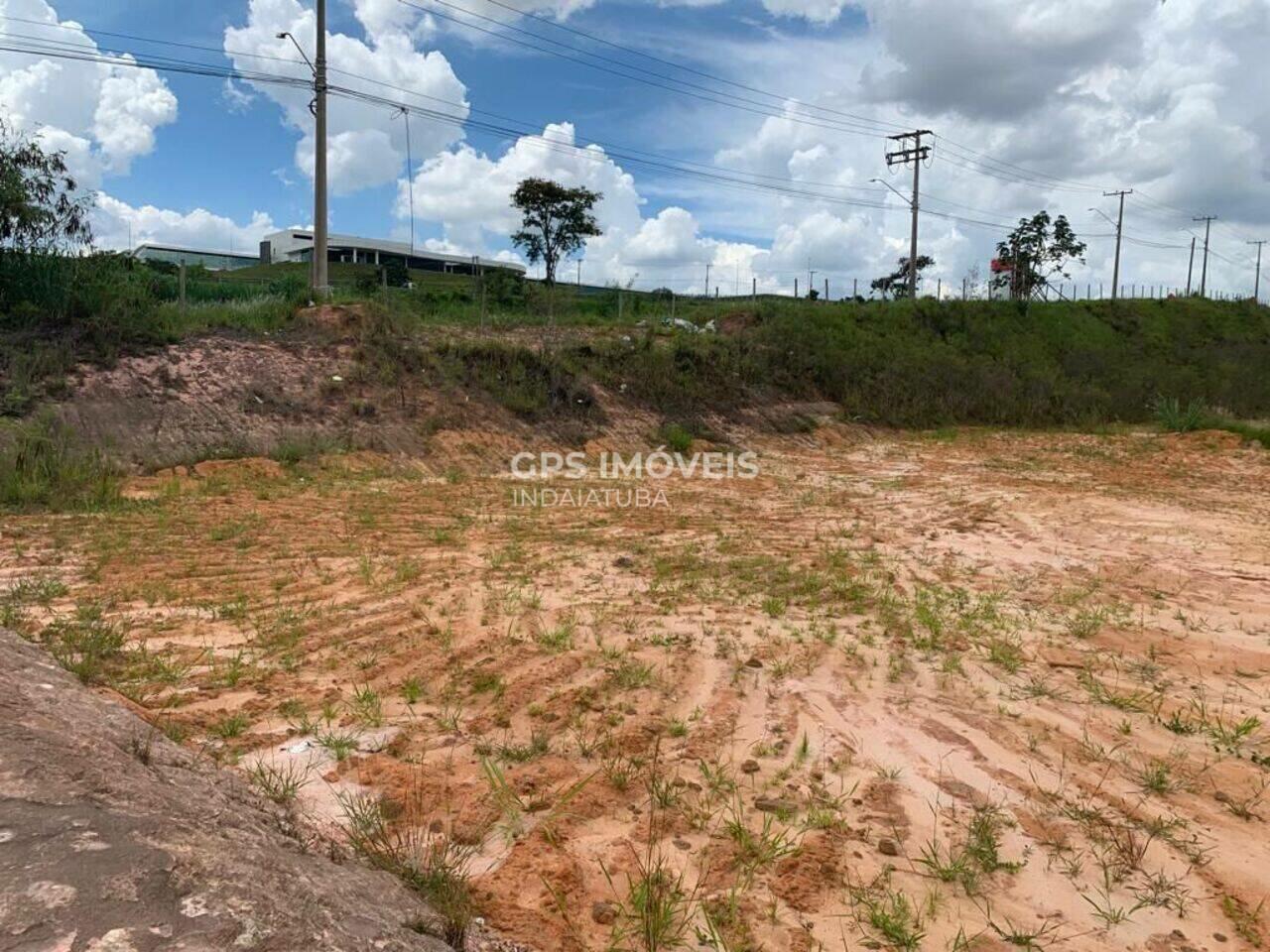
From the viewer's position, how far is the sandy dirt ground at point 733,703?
2.35 metres

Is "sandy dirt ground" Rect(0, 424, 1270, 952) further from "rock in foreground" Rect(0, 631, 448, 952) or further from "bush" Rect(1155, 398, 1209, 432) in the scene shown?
"bush" Rect(1155, 398, 1209, 432)

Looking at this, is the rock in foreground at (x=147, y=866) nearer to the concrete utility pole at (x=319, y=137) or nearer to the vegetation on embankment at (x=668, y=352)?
the vegetation on embankment at (x=668, y=352)

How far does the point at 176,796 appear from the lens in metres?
2.14

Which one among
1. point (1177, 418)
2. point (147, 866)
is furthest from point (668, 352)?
point (147, 866)

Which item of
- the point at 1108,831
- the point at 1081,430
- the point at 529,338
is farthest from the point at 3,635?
the point at 1081,430

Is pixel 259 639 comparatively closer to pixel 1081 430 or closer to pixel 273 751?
pixel 273 751

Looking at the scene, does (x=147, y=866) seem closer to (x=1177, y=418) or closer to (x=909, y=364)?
(x=909, y=364)

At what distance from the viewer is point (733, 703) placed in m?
3.62

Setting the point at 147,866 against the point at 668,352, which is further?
the point at 668,352

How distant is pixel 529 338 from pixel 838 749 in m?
13.3

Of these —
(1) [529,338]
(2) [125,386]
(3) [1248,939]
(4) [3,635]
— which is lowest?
(3) [1248,939]

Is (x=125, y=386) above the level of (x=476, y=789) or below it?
above

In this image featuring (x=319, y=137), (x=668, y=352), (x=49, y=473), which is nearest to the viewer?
(x=49, y=473)

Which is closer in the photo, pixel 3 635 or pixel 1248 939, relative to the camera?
pixel 1248 939
